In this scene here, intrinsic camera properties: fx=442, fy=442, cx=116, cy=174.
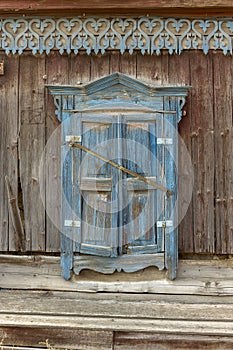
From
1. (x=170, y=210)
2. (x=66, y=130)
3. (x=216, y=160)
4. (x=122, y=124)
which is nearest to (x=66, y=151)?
(x=66, y=130)

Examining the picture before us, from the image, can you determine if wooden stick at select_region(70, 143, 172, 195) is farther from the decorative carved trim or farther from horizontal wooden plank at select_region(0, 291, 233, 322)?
horizontal wooden plank at select_region(0, 291, 233, 322)

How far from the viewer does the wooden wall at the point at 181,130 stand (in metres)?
4.62

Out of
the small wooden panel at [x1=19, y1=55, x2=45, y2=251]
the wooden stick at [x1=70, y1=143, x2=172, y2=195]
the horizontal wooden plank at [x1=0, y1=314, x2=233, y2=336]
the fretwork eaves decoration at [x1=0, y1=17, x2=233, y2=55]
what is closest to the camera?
the horizontal wooden plank at [x1=0, y1=314, x2=233, y2=336]

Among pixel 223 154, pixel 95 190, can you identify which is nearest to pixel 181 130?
pixel 223 154

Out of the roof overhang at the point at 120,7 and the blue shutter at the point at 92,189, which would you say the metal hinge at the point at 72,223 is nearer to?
the blue shutter at the point at 92,189

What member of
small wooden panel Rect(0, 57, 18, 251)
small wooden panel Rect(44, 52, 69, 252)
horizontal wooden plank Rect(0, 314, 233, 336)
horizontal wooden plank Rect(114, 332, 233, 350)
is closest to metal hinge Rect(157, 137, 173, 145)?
small wooden panel Rect(44, 52, 69, 252)

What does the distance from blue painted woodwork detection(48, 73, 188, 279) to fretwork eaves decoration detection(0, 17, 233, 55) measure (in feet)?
1.30

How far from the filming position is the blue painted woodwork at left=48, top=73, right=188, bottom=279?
4504 millimetres

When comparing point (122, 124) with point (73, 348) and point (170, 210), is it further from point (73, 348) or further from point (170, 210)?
point (73, 348)

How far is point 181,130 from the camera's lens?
464 cm

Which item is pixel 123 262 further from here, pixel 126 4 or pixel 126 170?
pixel 126 4

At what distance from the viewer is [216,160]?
4.63m

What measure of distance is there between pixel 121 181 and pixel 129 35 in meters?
1.53

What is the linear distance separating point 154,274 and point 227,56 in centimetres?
241
